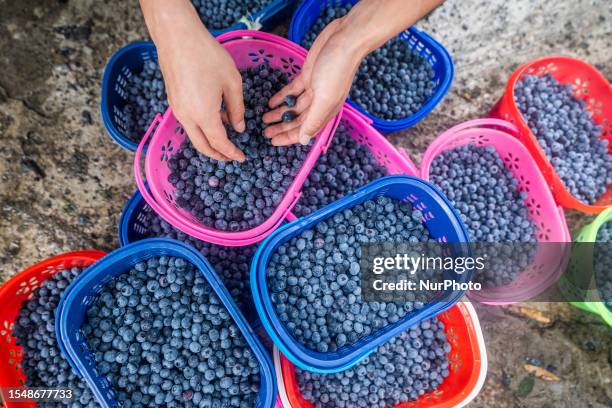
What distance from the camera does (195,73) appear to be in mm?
1477

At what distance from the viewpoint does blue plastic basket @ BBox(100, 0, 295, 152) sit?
84.4 inches

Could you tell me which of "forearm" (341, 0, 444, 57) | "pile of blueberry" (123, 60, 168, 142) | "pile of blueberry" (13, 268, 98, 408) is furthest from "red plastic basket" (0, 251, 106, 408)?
"forearm" (341, 0, 444, 57)

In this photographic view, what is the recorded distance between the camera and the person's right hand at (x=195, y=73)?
1.46 m

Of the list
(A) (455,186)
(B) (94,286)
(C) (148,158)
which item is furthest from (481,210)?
(B) (94,286)

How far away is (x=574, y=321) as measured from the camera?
2.53 metres

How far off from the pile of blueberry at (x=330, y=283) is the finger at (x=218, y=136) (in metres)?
0.47

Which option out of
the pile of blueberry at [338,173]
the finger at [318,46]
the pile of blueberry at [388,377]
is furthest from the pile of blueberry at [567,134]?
the finger at [318,46]

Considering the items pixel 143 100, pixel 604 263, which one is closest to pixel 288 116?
pixel 143 100

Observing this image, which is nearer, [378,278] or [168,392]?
[168,392]

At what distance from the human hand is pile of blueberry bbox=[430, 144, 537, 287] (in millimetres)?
908

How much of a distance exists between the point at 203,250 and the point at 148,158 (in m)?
0.52

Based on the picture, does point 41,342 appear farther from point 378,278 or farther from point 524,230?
point 524,230

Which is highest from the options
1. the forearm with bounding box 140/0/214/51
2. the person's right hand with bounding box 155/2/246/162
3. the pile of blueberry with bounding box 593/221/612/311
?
the forearm with bounding box 140/0/214/51

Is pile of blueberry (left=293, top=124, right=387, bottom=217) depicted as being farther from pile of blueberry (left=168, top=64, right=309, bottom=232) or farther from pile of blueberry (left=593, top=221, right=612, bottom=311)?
pile of blueberry (left=593, top=221, right=612, bottom=311)
